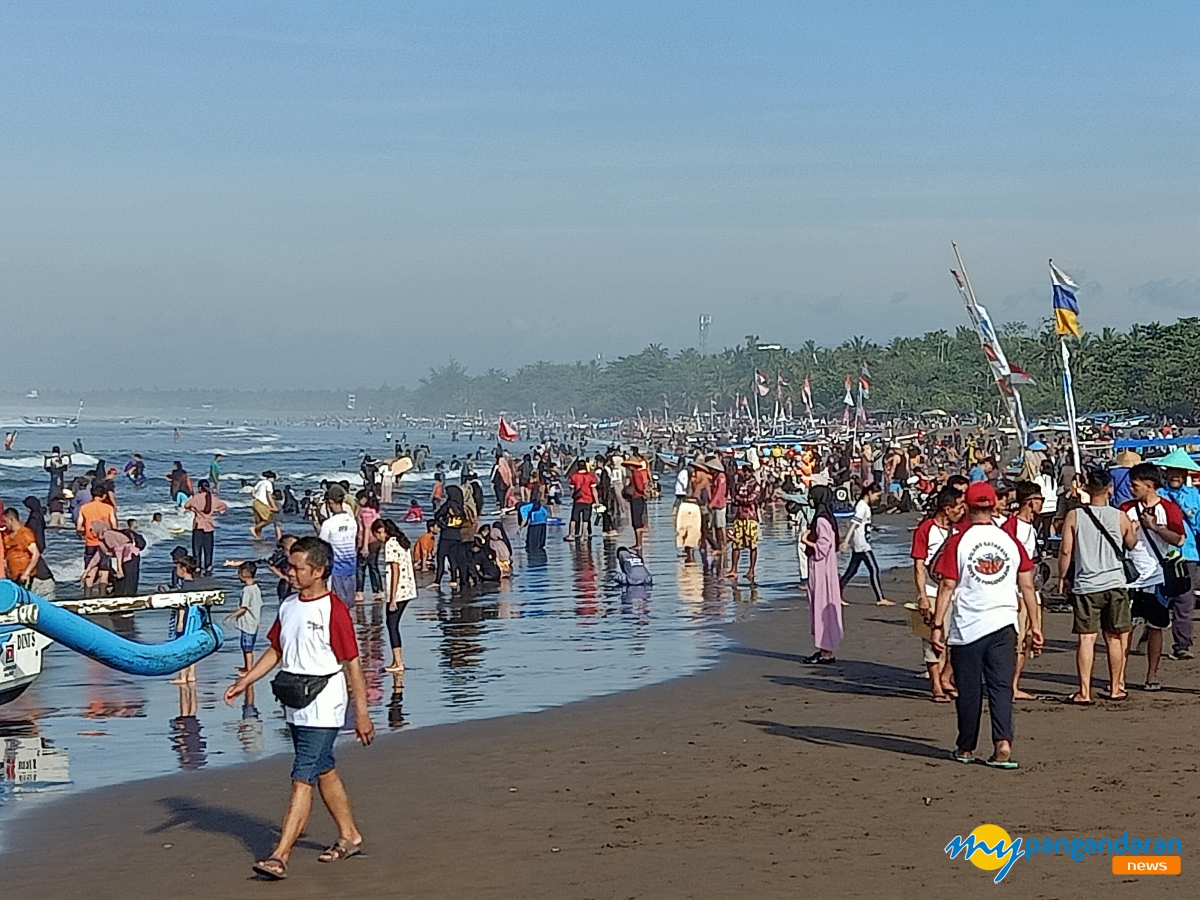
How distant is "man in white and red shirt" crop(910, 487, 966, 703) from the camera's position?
1127cm

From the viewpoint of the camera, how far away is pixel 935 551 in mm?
11430

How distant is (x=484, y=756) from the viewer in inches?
404

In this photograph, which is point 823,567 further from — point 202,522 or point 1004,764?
point 202,522

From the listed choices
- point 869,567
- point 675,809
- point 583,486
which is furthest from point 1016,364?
point 675,809

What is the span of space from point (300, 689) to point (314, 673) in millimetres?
100

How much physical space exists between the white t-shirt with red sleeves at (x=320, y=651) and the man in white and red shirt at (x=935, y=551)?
5180mm

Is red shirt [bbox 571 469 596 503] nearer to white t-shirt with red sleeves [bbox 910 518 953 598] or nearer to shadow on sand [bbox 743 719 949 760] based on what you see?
white t-shirt with red sleeves [bbox 910 518 953 598]

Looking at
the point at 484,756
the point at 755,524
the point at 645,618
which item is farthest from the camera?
the point at 755,524

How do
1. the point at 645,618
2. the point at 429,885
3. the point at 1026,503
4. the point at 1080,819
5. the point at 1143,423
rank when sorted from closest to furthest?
1. the point at 429,885
2. the point at 1080,819
3. the point at 1026,503
4. the point at 645,618
5. the point at 1143,423

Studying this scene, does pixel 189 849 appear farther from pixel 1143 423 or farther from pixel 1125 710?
pixel 1143 423

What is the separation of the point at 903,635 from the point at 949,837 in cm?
858

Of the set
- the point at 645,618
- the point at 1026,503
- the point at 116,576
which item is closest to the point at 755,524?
the point at 645,618

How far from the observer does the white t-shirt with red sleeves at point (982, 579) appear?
889cm

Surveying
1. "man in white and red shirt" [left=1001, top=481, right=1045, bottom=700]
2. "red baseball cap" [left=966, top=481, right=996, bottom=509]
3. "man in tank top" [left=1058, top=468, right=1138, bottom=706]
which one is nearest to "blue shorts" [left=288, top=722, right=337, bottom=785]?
"red baseball cap" [left=966, top=481, right=996, bottom=509]
